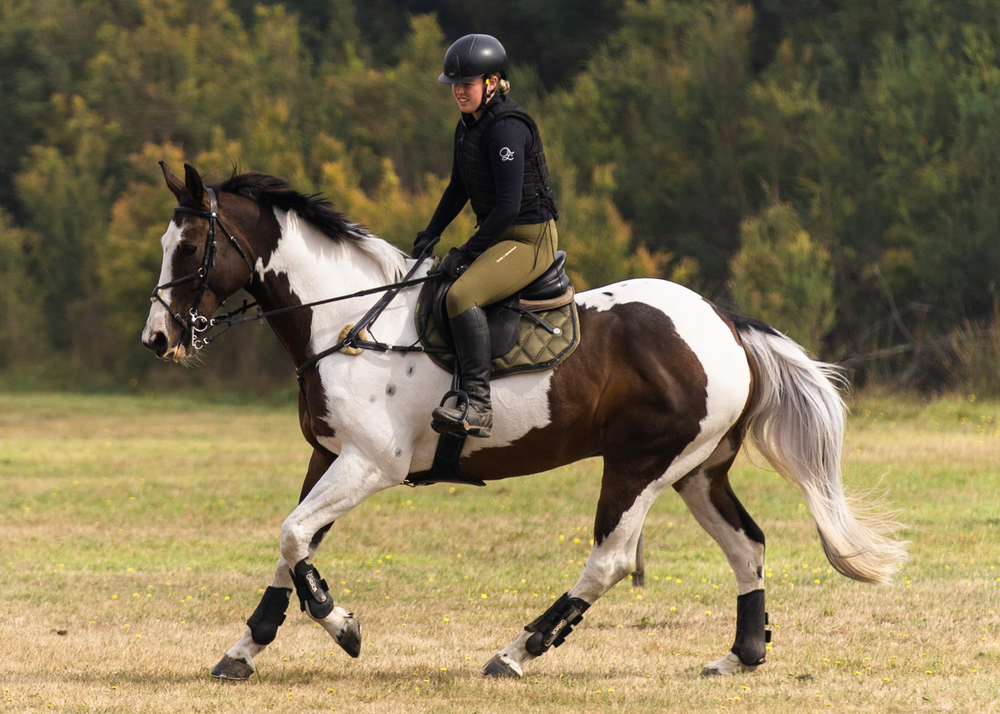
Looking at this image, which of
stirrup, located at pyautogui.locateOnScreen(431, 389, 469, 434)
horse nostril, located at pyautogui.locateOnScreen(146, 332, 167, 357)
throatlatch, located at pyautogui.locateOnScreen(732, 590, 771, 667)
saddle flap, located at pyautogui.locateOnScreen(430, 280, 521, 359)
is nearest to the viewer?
stirrup, located at pyautogui.locateOnScreen(431, 389, 469, 434)

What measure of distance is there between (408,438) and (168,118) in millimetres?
26044

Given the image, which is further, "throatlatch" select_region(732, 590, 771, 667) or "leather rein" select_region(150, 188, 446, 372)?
"throatlatch" select_region(732, 590, 771, 667)

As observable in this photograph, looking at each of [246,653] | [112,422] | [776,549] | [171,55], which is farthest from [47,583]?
[171,55]

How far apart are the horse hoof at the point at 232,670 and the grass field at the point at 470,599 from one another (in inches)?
4.1

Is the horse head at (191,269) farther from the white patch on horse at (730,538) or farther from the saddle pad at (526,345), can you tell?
the white patch on horse at (730,538)

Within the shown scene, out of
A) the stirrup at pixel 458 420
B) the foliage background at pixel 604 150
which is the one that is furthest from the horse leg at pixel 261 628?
the foliage background at pixel 604 150

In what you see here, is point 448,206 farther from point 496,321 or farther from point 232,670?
point 232,670

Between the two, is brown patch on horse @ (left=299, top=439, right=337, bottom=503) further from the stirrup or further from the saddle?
the stirrup

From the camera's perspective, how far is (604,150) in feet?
81.3

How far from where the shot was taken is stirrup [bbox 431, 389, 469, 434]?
17.1ft

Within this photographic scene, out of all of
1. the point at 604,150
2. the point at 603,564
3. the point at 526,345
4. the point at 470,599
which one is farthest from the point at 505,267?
the point at 604,150

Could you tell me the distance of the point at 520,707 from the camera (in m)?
5.02

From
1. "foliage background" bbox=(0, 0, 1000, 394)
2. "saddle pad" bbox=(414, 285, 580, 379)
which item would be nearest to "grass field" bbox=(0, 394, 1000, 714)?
"saddle pad" bbox=(414, 285, 580, 379)

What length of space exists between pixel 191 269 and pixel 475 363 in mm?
1375
